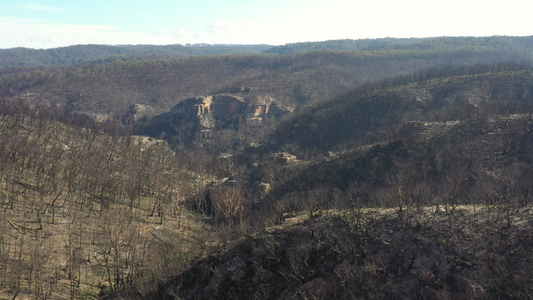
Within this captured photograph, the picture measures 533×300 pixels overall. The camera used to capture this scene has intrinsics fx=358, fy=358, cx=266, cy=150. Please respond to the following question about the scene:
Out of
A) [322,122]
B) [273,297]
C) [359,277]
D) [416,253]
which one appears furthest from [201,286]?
[322,122]

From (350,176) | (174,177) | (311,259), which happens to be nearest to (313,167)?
(350,176)

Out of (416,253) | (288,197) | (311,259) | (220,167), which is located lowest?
(220,167)

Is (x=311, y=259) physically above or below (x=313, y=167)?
above

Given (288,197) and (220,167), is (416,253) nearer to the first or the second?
(288,197)

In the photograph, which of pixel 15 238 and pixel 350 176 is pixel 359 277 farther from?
pixel 350 176

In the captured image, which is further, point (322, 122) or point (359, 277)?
point (322, 122)

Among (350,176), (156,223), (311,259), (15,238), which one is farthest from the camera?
(350,176)

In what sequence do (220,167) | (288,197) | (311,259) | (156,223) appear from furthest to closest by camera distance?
1. (220,167)
2. (288,197)
3. (156,223)
4. (311,259)

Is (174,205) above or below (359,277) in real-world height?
below

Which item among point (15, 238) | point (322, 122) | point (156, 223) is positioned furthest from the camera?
point (322, 122)
